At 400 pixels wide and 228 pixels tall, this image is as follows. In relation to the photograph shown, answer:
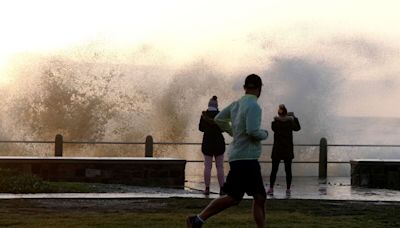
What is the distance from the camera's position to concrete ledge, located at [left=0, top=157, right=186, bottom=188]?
1888cm

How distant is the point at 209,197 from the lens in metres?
15.9

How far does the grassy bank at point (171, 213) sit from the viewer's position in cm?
1188

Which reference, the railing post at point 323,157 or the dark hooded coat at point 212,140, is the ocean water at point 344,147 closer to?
the railing post at point 323,157

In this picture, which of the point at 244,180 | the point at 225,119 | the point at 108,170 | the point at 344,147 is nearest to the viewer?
the point at 244,180

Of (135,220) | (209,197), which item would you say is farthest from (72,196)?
(135,220)

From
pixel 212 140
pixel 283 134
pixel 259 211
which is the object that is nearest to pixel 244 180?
pixel 259 211

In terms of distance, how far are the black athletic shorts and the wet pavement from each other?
5960mm

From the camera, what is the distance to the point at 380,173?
2033cm

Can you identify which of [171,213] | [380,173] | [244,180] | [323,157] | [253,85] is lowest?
[171,213]

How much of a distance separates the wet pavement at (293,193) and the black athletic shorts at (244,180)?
19.6ft

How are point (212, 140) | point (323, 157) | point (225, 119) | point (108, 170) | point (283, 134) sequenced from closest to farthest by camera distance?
point (225, 119), point (212, 140), point (283, 134), point (108, 170), point (323, 157)

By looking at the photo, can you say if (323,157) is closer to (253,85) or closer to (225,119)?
(225,119)

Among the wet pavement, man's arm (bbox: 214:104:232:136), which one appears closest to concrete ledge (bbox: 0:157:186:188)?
the wet pavement

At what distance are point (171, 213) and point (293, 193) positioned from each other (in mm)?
4963
